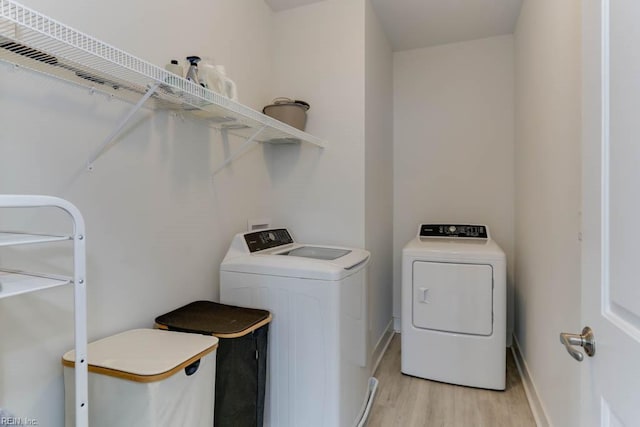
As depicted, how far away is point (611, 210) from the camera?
0.69 m

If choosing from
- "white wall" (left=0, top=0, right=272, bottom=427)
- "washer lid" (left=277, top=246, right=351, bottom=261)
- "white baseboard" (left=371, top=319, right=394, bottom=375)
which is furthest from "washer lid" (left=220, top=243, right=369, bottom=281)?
"white baseboard" (left=371, top=319, right=394, bottom=375)

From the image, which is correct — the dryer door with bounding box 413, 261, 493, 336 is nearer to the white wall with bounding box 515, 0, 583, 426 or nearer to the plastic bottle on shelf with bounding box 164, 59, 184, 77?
the white wall with bounding box 515, 0, 583, 426

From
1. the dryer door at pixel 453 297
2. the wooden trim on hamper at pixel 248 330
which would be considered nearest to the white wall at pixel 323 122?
the dryer door at pixel 453 297

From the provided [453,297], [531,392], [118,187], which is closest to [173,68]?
[118,187]

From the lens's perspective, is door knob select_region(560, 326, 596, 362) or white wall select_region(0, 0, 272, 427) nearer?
door knob select_region(560, 326, 596, 362)

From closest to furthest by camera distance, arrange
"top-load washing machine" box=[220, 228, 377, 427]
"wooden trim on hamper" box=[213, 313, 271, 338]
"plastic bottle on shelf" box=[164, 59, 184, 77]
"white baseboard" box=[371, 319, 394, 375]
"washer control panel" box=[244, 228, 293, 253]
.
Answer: "wooden trim on hamper" box=[213, 313, 271, 338], "plastic bottle on shelf" box=[164, 59, 184, 77], "top-load washing machine" box=[220, 228, 377, 427], "washer control panel" box=[244, 228, 293, 253], "white baseboard" box=[371, 319, 394, 375]

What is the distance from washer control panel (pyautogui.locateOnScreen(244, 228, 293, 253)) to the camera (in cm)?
189

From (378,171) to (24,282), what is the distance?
229 cm

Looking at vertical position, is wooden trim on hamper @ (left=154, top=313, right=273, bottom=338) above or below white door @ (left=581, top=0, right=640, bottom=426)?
below

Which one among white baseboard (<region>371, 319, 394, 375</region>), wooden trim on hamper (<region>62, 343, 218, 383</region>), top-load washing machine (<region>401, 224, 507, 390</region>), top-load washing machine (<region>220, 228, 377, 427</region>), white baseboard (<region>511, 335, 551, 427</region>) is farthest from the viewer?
white baseboard (<region>371, 319, 394, 375</region>)

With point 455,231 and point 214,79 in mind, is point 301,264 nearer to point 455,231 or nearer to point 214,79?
point 214,79

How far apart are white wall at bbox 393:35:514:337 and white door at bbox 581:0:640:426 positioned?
90.9 inches

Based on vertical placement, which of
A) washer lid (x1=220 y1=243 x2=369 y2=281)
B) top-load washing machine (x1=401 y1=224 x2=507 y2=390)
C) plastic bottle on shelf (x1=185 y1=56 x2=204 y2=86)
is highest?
plastic bottle on shelf (x1=185 y1=56 x2=204 y2=86)

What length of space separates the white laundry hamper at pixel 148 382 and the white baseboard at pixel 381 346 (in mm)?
1605
